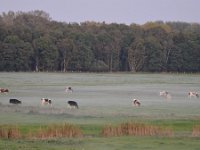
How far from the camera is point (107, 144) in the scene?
2098 cm

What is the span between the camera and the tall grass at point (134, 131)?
23828 millimetres

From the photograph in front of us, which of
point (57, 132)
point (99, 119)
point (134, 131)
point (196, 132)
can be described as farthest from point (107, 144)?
point (99, 119)

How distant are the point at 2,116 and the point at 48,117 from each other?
8.00ft

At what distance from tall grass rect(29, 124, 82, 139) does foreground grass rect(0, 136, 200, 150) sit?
3.20ft

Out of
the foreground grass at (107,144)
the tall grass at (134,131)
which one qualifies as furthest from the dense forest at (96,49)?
the foreground grass at (107,144)

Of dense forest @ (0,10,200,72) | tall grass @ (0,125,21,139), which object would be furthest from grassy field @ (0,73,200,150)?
dense forest @ (0,10,200,72)

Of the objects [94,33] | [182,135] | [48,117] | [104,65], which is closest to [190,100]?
[48,117]

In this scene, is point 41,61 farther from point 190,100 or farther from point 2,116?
point 2,116

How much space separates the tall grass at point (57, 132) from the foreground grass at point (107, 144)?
3.20 feet

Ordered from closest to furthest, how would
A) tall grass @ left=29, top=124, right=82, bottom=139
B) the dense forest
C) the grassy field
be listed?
the grassy field → tall grass @ left=29, top=124, right=82, bottom=139 → the dense forest

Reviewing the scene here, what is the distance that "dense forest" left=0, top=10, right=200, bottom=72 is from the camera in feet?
358

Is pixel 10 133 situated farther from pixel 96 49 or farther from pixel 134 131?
pixel 96 49

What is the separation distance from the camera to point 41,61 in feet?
368

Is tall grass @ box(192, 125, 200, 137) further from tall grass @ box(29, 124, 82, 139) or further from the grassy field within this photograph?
tall grass @ box(29, 124, 82, 139)
